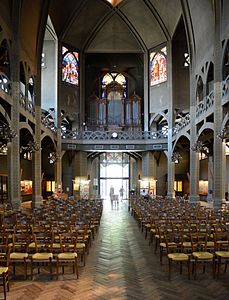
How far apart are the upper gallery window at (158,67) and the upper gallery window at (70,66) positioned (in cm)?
750

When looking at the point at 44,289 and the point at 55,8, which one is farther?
the point at 55,8

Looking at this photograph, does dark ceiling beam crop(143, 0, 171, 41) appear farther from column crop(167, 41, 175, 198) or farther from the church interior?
column crop(167, 41, 175, 198)

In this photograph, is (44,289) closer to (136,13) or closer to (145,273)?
(145,273)

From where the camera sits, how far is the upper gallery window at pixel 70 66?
30.5m

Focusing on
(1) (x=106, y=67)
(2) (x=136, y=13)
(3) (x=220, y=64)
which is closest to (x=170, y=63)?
(2) (x=136, y=13)

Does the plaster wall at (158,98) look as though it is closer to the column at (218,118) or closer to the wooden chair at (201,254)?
the column at (218,118)

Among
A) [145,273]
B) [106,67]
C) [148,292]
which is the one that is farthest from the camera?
[106,67]

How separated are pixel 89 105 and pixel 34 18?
1449 centimetres

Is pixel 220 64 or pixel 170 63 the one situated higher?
pixel 170 63

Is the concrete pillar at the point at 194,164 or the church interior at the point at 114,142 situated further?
the concrete pillar at the point at 194,164

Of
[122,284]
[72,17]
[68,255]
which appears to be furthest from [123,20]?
[122,284]

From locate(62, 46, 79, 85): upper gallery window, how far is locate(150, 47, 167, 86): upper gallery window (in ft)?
24.6

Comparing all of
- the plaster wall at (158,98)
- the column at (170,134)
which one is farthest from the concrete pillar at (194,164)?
the plaster wall at (158,98)

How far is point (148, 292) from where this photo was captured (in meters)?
5.93
